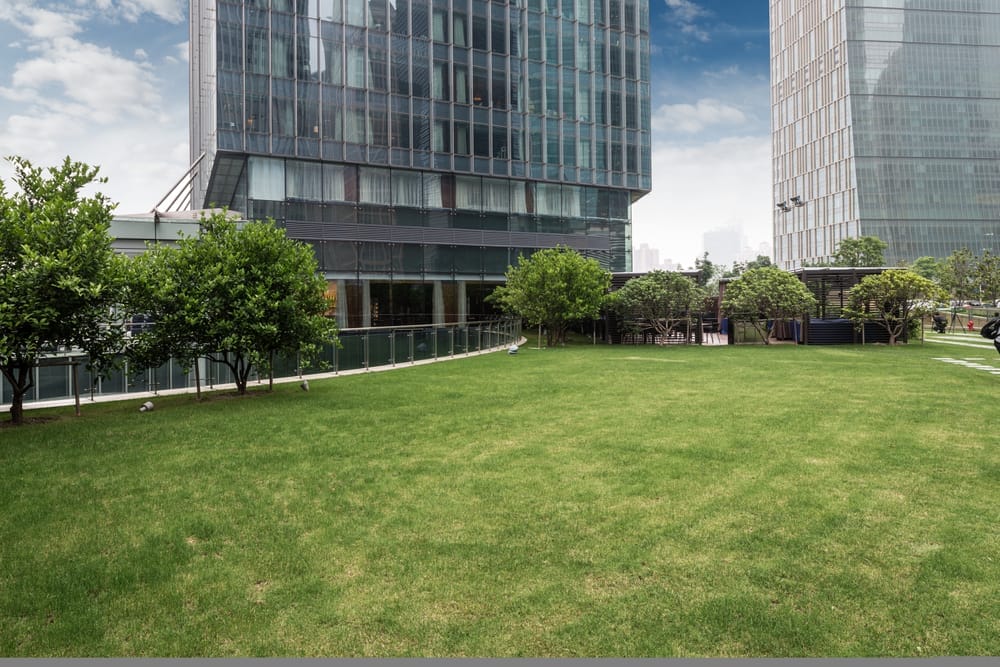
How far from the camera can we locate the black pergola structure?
3266 centimetres

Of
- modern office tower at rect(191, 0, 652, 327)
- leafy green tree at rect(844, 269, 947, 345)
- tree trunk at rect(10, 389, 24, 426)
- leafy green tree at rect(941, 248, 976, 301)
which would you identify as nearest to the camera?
tree trunk at rect(10, 389, 24, 426)

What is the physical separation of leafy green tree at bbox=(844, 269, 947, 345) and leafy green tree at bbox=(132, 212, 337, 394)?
96.3 ft

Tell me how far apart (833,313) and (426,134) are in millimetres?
27487

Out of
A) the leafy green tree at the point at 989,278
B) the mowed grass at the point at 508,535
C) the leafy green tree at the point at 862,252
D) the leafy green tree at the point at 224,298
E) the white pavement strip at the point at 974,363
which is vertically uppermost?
the leafy green tree at the point at 862,252

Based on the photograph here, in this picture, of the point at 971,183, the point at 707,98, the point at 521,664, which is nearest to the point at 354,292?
the point at 521,664

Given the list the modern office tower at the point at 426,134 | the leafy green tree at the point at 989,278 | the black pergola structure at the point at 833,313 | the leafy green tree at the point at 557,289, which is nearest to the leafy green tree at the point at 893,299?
the black pergola structure at the point at 833,313

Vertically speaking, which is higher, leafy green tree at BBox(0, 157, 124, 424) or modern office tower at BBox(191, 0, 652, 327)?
modern office tower at BBox(191, 0, 652, 327)

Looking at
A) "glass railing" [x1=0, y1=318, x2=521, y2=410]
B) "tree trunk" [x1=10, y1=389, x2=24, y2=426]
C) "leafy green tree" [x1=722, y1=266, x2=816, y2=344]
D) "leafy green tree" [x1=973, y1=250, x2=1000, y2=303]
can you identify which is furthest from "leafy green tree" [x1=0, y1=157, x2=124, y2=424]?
"leafy green tree" [x1=973, y1=250, x2=1000, y2=303]

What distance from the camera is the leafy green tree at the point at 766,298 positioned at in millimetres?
31328

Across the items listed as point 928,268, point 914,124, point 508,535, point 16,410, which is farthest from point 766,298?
point 914,124

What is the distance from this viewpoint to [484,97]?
40812 mm

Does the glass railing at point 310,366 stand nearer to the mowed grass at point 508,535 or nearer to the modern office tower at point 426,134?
the mowed grass at point 508,535

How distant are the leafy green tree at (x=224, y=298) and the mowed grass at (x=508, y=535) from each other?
282 centimetres

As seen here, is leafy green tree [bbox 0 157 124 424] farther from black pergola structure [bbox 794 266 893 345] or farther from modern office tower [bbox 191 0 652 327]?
black pergola structure [bbox 794 266 893 345]
